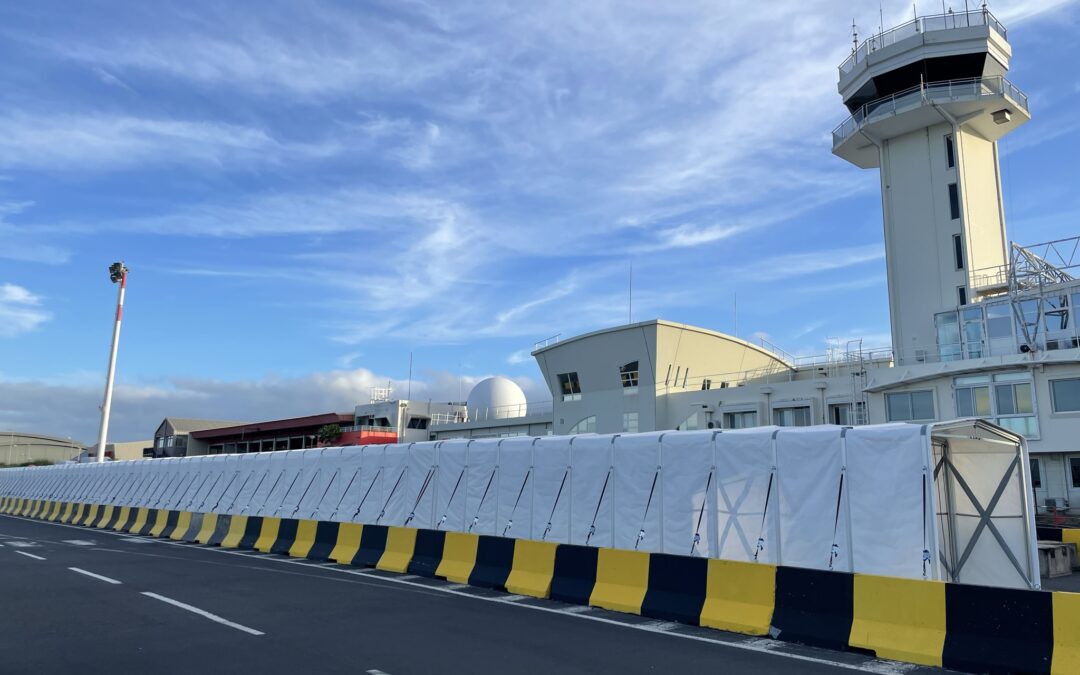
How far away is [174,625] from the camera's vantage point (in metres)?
9.55

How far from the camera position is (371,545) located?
56.0 feet

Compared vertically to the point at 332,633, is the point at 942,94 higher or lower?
higher

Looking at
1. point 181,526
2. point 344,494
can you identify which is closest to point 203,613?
point 344,494

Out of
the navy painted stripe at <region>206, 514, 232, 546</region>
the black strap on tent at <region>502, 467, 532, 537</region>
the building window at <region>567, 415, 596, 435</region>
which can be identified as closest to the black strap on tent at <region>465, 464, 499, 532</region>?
the black strap on tent at <region>502, 467, 532, 537</region>

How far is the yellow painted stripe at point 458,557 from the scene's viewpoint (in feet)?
46.8

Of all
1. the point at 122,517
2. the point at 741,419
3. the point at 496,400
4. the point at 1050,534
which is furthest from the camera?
the point at 496,400

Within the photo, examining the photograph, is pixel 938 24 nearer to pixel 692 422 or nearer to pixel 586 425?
pixel 692 422

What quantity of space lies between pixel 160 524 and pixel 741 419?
3125 centimetres

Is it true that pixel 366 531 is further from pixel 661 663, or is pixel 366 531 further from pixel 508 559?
pixel 661 663

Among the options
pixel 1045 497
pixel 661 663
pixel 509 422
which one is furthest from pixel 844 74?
pixel 661 663

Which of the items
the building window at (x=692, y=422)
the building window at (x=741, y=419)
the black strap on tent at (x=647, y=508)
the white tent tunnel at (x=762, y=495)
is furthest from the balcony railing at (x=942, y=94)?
the black strap on tent at (x=647, y=508)

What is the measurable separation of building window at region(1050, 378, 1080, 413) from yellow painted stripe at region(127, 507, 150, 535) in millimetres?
36900

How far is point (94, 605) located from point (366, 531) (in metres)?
6.88

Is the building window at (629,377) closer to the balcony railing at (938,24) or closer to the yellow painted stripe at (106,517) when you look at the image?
the balcony railing at (938,24)
